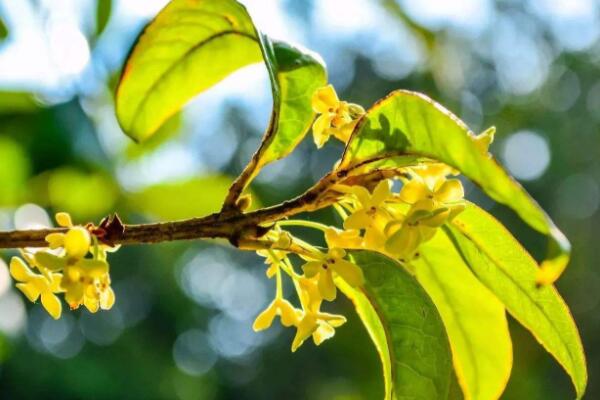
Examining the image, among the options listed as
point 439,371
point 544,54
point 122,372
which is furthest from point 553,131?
point 439,371

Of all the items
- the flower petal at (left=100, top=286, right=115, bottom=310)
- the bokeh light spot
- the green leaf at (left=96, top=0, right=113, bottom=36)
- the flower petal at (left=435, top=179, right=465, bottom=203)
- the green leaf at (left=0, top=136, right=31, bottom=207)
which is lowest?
the bokeh light spot

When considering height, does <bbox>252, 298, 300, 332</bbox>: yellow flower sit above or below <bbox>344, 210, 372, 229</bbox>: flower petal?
below

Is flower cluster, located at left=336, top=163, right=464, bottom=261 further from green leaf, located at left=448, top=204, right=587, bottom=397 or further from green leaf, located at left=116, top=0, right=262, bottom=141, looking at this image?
green leaf, located at left=116, top=0, right=262, bottom=141

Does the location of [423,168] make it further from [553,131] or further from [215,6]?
[553,131]

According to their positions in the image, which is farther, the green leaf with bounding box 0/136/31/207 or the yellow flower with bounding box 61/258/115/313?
the green leaf with bounding box 0/136/31/207

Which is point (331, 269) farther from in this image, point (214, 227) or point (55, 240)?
point (55, 240)

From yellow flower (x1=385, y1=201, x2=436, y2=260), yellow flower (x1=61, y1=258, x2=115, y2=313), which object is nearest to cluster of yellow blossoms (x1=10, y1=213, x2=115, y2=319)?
yellow flower (x1=61, y1=258, x2=115, y2=313)

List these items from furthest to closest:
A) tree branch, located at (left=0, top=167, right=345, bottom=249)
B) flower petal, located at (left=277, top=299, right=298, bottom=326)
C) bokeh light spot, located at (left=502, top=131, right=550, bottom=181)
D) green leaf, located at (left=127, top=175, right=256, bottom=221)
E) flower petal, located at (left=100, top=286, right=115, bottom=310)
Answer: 1. bokeh light spot, located at (left=502, top=131, right=550, bottom=181)
2. green leaf, located at (left=127, top=175, right=256, bottom=221)
3. flower petal, located at (left=277, top=299, right=298, bottom=326)
4. flower petal, located at (left=100, top=286, right=115, bottom=310)
5. tree branch, located at (left=0, top=167, right=345, bottom=249)
